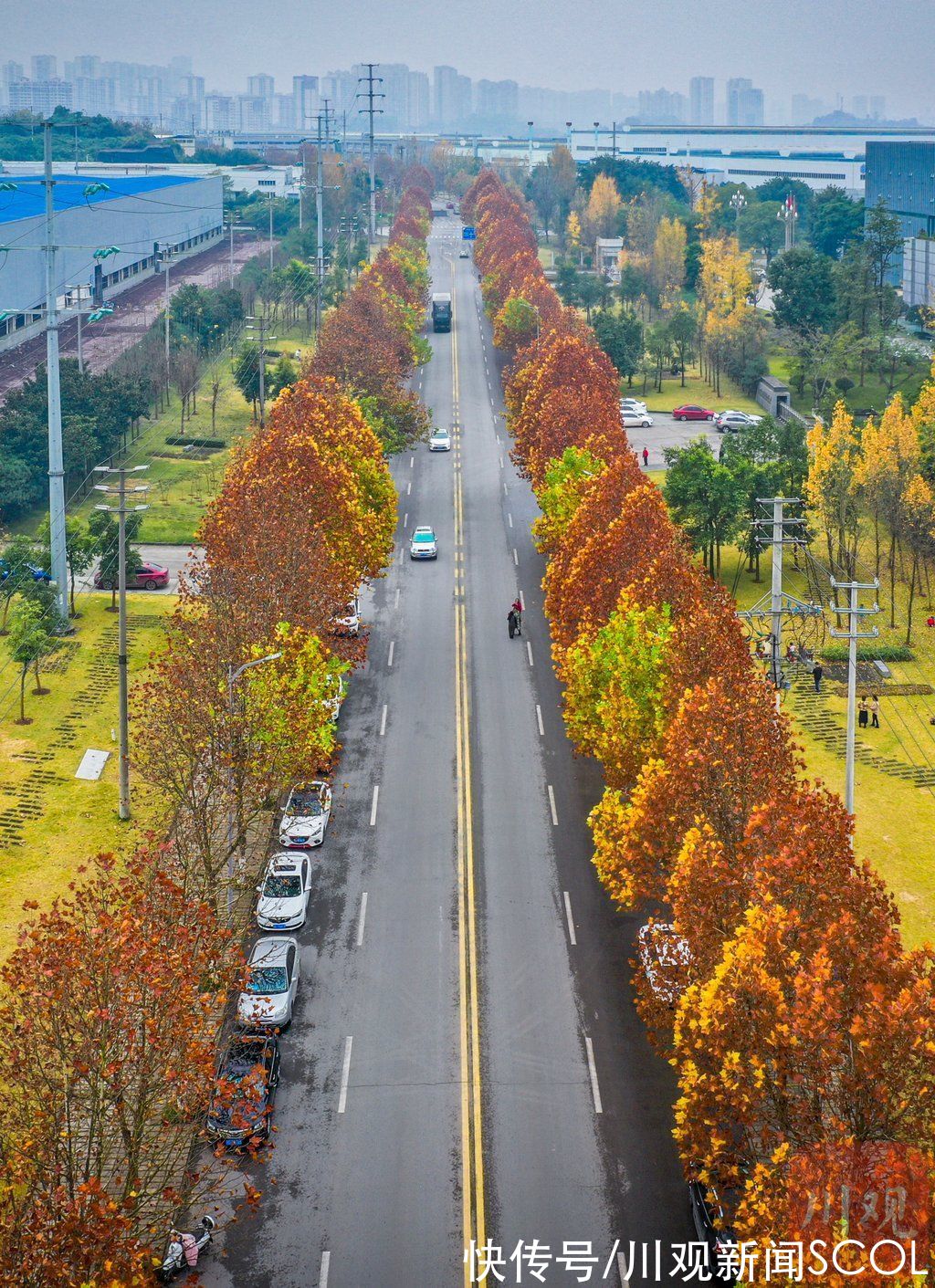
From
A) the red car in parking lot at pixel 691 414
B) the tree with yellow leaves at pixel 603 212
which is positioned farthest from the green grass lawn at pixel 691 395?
the tree with yellow leaves at pixel 603 212

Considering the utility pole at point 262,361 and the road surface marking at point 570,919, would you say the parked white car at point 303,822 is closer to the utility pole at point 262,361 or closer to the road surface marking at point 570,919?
the road surface marking at point 570,919

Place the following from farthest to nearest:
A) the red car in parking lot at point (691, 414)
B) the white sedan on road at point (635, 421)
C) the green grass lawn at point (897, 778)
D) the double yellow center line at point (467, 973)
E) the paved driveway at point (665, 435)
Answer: the red car in parking lot at point (691, 414) → the white sedan on road at point (635, 421) → the paved driveway at point (665, 435) → the green grass lawn at point (897, 778) → the double yellow center line at point (467, 973)

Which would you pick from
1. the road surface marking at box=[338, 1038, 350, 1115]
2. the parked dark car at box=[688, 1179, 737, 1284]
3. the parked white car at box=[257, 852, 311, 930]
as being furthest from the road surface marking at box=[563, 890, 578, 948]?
the parked dark car at box=[688, 1179, 737, 1284]

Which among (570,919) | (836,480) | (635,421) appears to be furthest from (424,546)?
(570,919)

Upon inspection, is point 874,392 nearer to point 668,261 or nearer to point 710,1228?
point 668,261

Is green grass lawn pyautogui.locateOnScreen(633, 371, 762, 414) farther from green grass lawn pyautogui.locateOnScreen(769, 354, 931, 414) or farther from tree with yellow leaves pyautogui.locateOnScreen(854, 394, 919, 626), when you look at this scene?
tree with yellow leaves pyautogui.locateOnScreen(854, 394, 919, 626)
